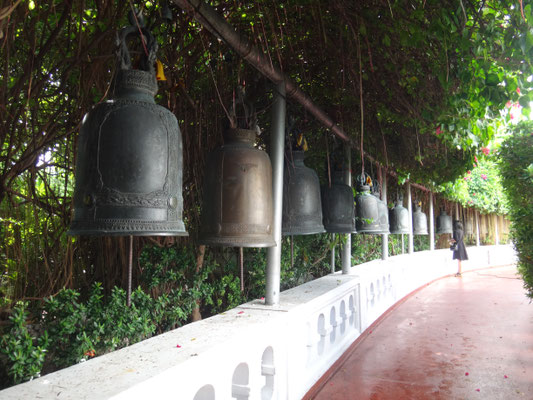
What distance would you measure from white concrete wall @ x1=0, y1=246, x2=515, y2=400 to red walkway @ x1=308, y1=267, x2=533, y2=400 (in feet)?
1.06

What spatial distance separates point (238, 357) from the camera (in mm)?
2270

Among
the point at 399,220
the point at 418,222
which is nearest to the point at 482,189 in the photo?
the point at 418,222

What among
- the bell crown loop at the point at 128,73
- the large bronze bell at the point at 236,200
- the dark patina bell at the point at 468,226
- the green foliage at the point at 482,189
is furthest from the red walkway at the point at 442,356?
the dark patina bell at the point at 468,226

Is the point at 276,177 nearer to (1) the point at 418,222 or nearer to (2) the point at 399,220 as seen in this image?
(2) the point at 399,220

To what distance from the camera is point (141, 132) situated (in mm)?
1564

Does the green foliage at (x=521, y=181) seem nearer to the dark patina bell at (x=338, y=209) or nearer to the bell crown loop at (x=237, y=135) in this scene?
the dark patina bell at (x=338, y=209)

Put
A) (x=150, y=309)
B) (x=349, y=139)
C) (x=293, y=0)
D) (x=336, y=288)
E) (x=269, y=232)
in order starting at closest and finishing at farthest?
(x=269, y=232), (x=293, y=0), (x=150, y=309), (x=336, y=288), (x=349, y=139)

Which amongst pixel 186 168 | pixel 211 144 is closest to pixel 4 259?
pixel 186 168

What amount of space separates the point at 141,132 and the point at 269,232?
115 cm

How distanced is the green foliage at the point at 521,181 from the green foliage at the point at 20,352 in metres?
5.18

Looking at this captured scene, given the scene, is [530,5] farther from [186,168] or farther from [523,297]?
[523,297]

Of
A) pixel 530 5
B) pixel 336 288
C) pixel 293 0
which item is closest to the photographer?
pixel 530 5

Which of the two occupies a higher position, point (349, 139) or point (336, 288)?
point (349, 139)

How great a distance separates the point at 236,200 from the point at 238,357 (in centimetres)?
89
